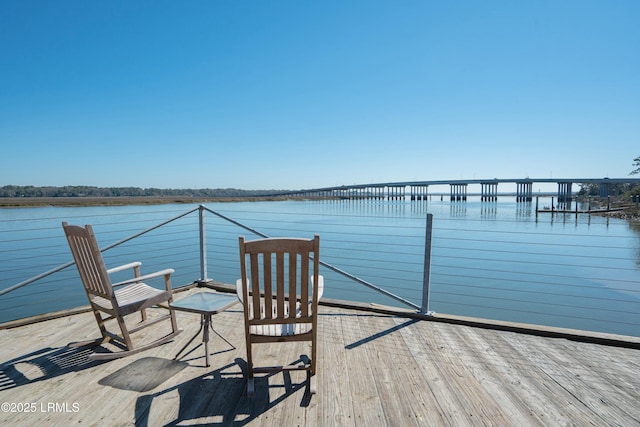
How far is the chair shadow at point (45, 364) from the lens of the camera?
1.77m

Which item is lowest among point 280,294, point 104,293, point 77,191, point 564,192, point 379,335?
point 379,335

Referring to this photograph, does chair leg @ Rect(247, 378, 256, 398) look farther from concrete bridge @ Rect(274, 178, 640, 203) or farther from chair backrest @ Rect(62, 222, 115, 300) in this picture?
concrete bridge @ Rect(274, 178, 640, 203)

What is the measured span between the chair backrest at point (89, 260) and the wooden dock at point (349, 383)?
18.9 inches

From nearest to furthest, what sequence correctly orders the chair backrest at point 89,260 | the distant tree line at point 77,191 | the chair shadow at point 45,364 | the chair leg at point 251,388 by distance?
the chair leg at point 251,388 → the chair shadow at point 45,364 → the chair backrest at point 89,260 → the distant tree line at point 77,191

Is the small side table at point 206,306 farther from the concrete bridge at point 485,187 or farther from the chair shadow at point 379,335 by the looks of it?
the concrete bridge at point 485,187

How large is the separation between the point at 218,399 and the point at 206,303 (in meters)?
0.70

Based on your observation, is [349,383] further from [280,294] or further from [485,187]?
[485,187]

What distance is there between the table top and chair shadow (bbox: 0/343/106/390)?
23.6 inches

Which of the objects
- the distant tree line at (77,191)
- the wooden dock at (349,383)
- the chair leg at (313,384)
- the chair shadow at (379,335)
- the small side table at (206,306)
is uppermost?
the distant tree line at (77,191)

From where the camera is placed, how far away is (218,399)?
1.59 m

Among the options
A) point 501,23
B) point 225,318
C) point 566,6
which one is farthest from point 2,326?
point 501,23

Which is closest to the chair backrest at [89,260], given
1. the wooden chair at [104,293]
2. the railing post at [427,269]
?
the wooden chair at [104,293]

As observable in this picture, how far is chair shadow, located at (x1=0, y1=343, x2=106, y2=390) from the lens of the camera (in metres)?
1.77

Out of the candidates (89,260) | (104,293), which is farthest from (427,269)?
(89,260)
